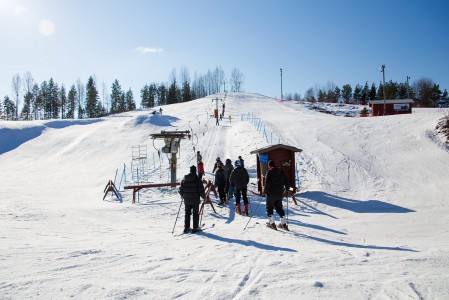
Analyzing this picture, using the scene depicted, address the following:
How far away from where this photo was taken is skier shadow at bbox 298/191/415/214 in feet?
41.6

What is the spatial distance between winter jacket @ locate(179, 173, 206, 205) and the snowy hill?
948 millimetres

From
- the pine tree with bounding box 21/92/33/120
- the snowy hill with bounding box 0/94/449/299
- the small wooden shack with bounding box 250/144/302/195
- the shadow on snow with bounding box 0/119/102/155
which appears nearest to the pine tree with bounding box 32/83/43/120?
the pine tree with bounding box 21/92/33/120

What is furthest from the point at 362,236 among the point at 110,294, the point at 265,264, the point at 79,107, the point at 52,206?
the point at 79,107

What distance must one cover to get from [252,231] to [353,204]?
723 cm

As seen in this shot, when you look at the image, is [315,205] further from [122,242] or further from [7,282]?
[7,282]

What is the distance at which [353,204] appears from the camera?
13672 mm

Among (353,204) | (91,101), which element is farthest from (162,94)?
(353,204)

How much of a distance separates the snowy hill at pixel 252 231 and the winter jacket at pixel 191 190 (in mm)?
948

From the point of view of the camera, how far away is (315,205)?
13367 mm

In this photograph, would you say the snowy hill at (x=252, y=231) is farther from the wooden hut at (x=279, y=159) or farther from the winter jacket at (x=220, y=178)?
the wooden hut at (x=279, y=159)

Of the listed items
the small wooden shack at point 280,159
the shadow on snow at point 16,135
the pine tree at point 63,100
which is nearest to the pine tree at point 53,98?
the pine tree at point 63,100

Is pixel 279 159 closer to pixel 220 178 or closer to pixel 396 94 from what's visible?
pixel 220 178

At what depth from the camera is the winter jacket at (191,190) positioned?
8.34 m

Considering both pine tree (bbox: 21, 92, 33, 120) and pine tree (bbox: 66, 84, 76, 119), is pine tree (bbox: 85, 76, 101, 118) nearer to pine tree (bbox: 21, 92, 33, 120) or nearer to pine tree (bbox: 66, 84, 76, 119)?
pine tree (bbox: 66, 84, 76, 119)
